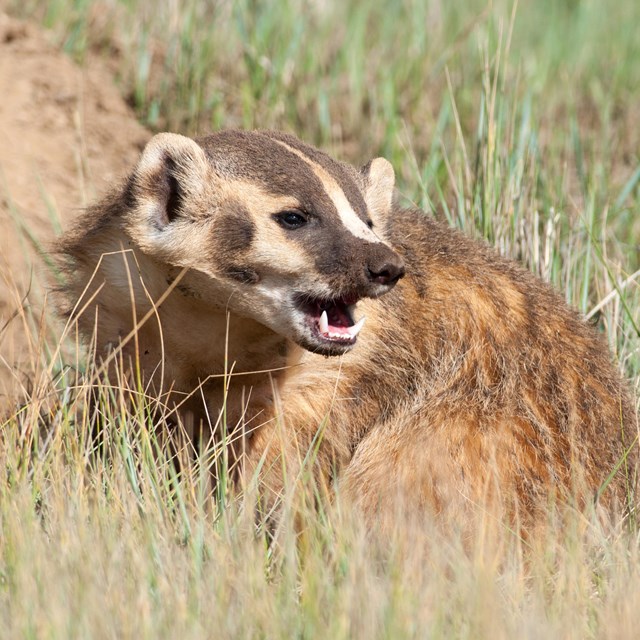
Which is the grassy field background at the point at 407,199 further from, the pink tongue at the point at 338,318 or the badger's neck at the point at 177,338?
the pink tongue at the point at 338,318

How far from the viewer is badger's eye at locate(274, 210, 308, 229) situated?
3.07 meters

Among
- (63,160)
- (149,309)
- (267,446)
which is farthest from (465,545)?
(63,160)

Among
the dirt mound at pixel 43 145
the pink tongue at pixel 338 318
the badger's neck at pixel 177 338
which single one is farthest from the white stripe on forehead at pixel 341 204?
the dirt mound at pixel 43 145

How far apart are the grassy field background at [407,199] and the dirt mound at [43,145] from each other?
0.67 ft

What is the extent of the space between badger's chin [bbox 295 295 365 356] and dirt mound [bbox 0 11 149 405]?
6.02 feet

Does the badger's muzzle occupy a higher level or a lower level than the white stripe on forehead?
lower

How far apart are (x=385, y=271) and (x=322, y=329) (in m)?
0.26

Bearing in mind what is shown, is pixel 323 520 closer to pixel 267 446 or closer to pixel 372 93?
pixel 267 446

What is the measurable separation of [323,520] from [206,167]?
1.07m

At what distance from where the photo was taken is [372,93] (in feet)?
20.3

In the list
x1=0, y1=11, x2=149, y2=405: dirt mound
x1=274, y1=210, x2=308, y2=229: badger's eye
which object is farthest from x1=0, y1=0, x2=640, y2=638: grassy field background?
x1=274, y1=210, x2=308, y2=229: badger's eye

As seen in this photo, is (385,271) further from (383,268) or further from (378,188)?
(378,188)

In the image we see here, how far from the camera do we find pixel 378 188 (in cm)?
353

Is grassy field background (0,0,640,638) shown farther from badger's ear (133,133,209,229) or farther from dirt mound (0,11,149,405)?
badger's ear (133,133,209,229)
